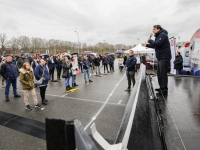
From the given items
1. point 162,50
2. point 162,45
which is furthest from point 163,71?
point 162,45

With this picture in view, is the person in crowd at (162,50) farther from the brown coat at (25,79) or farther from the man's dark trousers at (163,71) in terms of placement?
the brown coat at (25,79)

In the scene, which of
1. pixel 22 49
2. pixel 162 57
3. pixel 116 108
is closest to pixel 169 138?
pixel 162 57

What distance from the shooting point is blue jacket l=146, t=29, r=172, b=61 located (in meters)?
3.36

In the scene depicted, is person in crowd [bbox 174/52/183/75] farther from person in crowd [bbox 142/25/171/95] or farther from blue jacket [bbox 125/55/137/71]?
person in crowd [bbox 142/25/171/95]

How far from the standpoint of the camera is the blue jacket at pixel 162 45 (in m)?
3.36

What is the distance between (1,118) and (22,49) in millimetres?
62613

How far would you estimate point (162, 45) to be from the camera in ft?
11.4

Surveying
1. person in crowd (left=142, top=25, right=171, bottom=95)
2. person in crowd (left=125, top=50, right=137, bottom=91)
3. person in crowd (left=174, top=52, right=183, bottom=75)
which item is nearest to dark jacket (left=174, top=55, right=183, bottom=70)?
person in crowd (left=174, top=52, right=183, bottom=75)

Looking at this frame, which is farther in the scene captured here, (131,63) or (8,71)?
(131,63)

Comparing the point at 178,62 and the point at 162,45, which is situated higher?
the point at 162,45

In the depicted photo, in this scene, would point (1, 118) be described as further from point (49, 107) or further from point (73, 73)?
point (73, 73)

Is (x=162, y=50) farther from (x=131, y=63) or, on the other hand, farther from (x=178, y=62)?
(x=178, y=62)

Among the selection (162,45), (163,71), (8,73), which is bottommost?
(8,73)

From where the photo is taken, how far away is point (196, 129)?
2.01 metres
